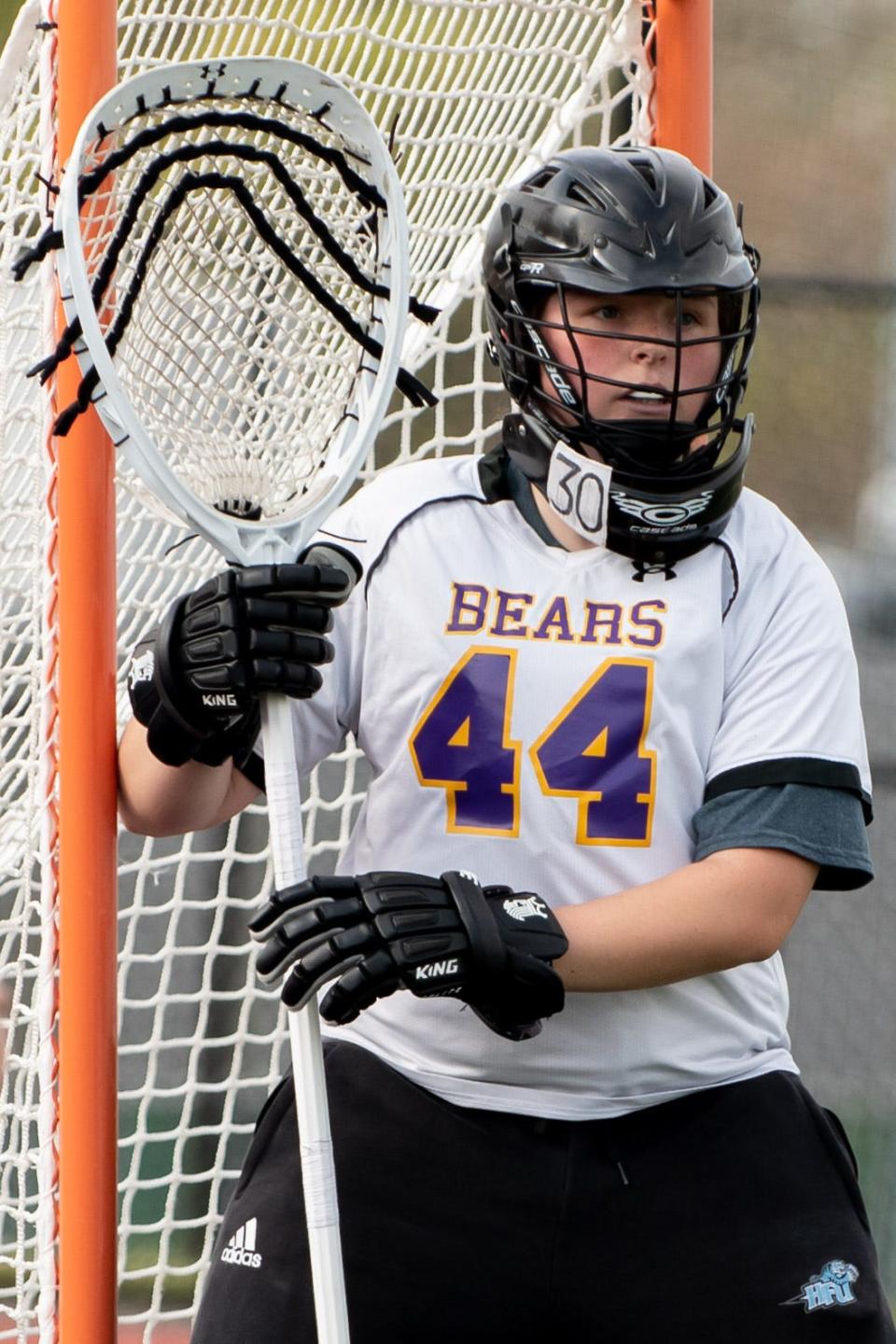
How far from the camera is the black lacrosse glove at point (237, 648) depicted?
150 centimetres

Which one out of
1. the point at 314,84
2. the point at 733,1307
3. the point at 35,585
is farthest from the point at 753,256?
the point at 733,1307

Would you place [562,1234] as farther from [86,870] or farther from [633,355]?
[633,355]

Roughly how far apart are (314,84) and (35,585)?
618 mm

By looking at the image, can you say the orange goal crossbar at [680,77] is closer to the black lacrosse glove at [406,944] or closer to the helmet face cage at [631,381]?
the helmet face cage at [631,381]

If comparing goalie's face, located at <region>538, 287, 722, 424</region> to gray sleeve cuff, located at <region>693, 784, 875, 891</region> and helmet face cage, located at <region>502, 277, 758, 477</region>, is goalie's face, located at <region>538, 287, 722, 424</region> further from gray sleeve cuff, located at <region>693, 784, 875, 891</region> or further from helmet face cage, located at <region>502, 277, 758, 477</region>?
gray sleeve cuff, located at <region>693, 784, 875, 891</region>

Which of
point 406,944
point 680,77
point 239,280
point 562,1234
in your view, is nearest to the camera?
point 406,944

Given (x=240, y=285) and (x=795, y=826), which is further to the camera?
(x=240, y=285)

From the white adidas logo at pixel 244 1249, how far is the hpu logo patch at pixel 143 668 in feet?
1.65

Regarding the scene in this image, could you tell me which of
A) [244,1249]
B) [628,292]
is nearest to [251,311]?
[628,292]

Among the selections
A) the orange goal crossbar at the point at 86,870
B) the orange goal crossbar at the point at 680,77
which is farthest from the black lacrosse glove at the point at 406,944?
the orange goal crossbar at the point at 680,77

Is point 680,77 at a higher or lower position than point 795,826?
higher

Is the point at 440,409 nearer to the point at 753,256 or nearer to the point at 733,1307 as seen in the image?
the point at 753,256

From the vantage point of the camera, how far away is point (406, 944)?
1.46 meters

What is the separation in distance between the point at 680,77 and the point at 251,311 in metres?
0.74
